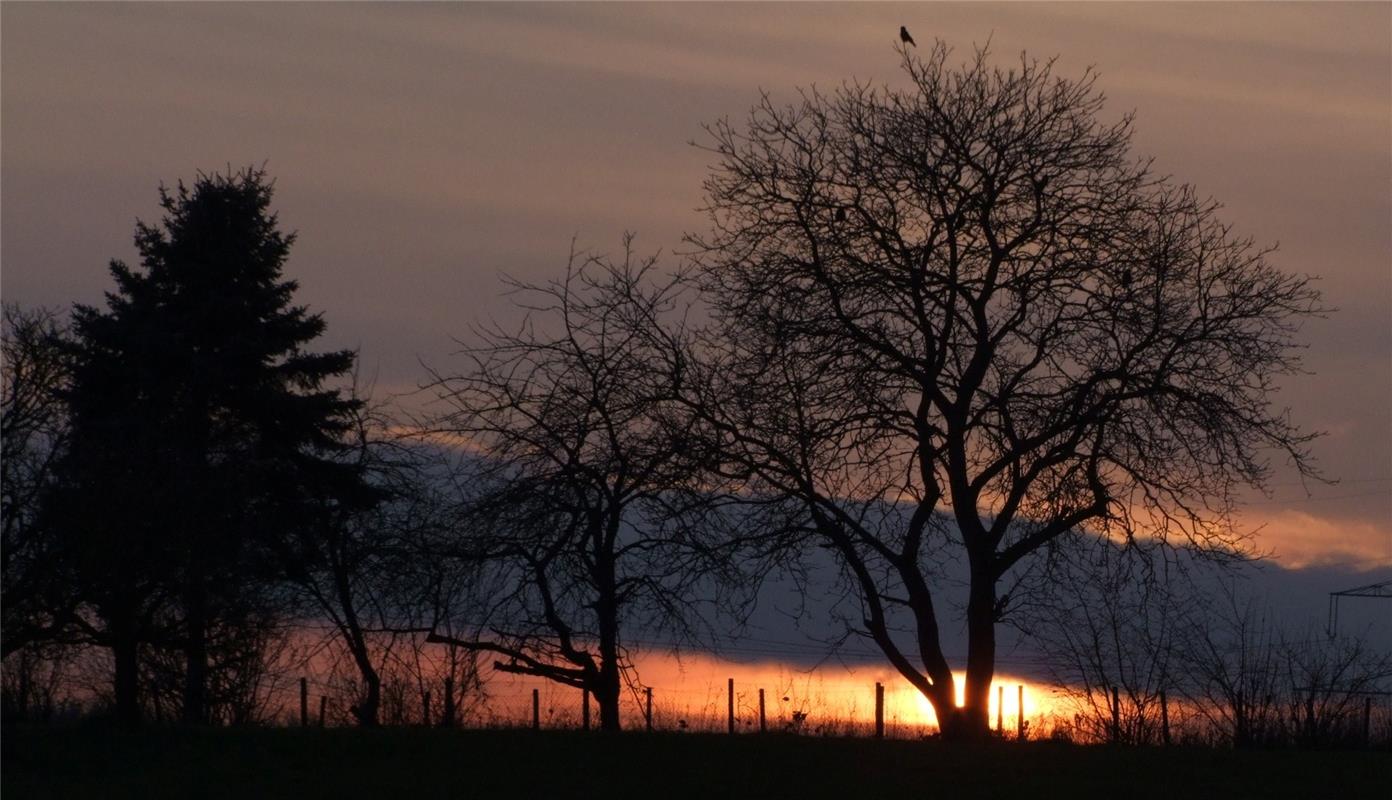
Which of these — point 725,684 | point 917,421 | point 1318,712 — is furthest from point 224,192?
point 1318,712

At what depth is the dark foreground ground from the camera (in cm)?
1222

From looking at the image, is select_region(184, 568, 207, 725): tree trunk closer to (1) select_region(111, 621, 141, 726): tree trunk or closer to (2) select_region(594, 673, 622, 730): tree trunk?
(1) select_region(111, 621, 141, 726): tree trunk

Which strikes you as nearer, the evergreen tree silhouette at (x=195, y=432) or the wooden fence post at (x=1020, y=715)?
the wooden fence post at (x=1020, y=715)

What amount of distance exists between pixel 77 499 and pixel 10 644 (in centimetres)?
389

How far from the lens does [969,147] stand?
17031 mm

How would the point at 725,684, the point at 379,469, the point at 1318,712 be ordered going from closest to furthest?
the point at 1318,712 < the point at 725,684 < the point at 379,469

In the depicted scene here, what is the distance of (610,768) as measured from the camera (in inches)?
514

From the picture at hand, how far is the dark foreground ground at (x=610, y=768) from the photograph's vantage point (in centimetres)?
1222

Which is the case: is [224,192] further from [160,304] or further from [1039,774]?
[1039,774]

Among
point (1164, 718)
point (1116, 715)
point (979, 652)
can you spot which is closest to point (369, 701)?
point (979, 652)

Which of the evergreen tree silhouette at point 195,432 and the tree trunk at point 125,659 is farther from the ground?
the evergreen tree silhouette at point 195,432

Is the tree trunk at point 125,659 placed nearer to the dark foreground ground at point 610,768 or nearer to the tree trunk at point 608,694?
the tree trunk at point 608,694

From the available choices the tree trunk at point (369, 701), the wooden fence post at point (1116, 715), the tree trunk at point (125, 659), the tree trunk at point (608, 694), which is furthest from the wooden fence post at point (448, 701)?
the wooden fence post at point (1116, 715)

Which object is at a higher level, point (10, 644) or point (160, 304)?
point (160, 304)
